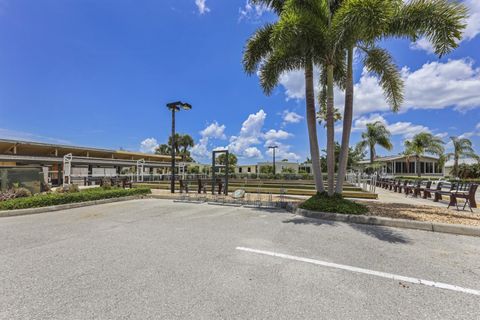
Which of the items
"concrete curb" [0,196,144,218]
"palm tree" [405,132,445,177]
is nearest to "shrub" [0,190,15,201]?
"concrete curb" [0,196,144,218]

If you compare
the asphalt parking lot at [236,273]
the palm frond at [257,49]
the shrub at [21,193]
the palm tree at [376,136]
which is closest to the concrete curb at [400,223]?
the asphalt parking lot at [236,273]

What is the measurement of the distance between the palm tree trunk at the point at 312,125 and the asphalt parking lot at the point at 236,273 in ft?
9.17

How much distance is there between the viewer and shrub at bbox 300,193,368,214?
718 cm

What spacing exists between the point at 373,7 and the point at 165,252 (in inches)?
303

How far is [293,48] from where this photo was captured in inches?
327

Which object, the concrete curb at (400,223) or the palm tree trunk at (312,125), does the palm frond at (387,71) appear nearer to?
the palm tree trunk at (312,125)

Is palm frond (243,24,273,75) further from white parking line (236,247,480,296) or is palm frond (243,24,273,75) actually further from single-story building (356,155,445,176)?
single-story building (356,155,445,176)

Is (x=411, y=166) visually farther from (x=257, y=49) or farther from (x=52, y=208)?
(x=52, y=208)

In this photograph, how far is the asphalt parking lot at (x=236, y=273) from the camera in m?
2.58

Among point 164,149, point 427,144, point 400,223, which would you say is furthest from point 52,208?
point 164,149

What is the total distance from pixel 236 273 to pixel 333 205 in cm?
504

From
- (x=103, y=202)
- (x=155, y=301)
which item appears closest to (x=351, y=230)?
(x=155, y=301)

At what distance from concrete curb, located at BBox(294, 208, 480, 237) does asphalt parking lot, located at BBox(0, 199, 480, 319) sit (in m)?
0.36

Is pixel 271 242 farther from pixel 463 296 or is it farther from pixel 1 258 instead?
pixel 1 258
